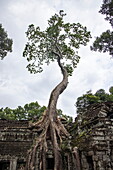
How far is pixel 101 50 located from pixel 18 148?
370 inches

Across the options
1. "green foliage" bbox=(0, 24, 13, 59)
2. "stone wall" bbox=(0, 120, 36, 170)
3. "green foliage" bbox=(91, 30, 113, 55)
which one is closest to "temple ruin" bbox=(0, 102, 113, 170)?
"stone wall" bbox=(0, 120, 36, 170)

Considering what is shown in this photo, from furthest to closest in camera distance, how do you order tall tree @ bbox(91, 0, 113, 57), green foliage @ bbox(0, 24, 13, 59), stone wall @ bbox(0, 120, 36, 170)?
1. green foliage @ bbox(0, 24, 13, 59)
2. tall tree @ bbox(91, 0, 113, 57)
3. stone wall @ bbox(0, 120, 36, 170)

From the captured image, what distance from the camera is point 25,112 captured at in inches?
1050

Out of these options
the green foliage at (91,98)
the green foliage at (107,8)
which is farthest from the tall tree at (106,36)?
the green foliage at (91,98)

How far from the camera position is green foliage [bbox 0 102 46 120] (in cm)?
2542

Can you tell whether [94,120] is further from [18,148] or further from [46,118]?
[18,148]

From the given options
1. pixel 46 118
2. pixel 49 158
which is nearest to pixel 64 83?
pixel 46 118

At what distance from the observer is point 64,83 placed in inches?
335

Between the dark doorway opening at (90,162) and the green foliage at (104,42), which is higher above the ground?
the green foliage at (104,42)

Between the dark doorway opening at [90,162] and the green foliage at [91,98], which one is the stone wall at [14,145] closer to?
the dark doorway opening at [90,162]

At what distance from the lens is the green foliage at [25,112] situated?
25422 mm

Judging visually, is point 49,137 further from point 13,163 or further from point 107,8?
point 107,8

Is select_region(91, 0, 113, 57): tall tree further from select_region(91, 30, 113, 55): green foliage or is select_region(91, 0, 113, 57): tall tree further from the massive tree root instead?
the massive tree root

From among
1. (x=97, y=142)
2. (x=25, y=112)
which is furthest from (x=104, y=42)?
(x=25, y=112)
